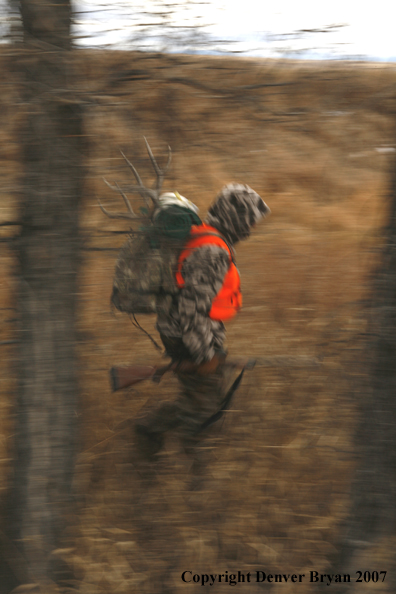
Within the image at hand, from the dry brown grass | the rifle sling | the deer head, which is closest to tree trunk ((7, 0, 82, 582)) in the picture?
the dry brown grass

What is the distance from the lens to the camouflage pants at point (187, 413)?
3209mm

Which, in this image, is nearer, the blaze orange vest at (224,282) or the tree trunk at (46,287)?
the tree trunk at (46,287)

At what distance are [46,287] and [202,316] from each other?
90cm

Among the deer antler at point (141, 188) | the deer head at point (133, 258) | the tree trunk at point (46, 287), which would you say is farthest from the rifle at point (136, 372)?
the deer antler at point (141, 188)

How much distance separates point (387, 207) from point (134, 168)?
1.30 metres

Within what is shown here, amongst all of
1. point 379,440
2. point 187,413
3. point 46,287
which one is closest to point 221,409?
point 187,413

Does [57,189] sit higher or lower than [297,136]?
lower

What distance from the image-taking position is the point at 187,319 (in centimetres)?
270

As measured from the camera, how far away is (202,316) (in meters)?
2.70

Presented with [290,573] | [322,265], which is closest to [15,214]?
[290,573]

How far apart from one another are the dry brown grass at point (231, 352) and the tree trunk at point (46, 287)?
0.35 ft

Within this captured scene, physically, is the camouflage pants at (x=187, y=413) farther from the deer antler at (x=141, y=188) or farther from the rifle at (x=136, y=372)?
the deer antler at (x=141, y=188)

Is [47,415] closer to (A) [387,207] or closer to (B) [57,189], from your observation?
(B) [57,189]

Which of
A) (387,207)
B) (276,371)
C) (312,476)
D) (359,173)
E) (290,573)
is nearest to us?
(387,207)
